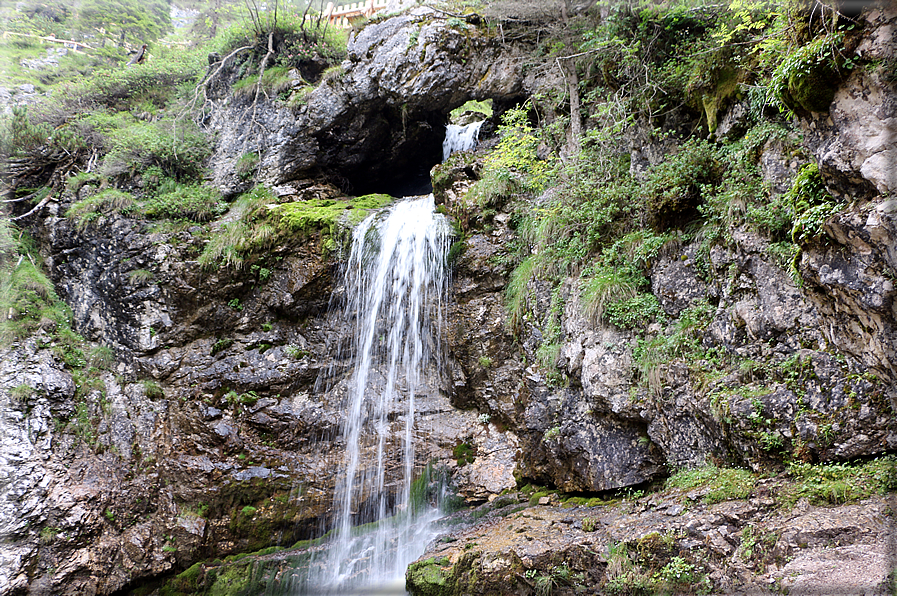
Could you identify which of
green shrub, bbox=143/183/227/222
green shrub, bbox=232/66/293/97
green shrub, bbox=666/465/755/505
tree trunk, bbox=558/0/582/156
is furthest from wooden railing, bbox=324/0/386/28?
green shrub, bbox=666/465/755/505

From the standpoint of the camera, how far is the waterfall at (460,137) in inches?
400

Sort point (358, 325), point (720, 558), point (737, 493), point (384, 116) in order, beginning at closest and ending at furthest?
point (720, 558), point (737, 493), point (358, 325), point (384, 116)

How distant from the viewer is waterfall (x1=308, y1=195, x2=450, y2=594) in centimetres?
673

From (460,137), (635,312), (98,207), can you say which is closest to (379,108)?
(460,137)

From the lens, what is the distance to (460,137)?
34.9 feet

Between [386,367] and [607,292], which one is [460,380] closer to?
[386,367]

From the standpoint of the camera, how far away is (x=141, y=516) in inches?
278

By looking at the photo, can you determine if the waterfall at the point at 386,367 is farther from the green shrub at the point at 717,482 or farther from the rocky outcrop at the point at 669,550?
the green shrub at the point at 717,482

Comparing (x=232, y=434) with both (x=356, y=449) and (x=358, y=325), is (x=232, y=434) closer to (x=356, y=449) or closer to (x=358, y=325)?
(x=356, y=449)

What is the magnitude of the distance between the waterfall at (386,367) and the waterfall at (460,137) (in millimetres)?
2119

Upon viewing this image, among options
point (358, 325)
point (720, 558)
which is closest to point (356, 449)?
point (358, 325)

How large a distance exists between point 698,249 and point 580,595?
3.88 metres

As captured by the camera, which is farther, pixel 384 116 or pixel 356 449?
pixel 384 116

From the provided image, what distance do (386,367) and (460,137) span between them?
19.4 feet
